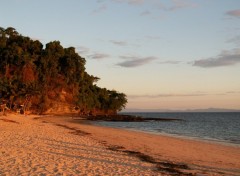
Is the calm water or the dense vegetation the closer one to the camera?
the calm water

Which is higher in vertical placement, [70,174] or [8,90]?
[8,90]

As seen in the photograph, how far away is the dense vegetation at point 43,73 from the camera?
88.9 meters

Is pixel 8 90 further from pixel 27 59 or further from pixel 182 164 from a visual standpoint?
pixel 182 164

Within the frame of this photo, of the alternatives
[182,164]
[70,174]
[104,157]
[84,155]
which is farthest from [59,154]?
[182,164]

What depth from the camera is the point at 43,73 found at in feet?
333

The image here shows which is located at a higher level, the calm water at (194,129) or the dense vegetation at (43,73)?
the dense vegetation at (43,73)

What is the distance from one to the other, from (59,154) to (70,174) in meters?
4.90

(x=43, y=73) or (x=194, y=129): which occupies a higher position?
(x=43, y=73)

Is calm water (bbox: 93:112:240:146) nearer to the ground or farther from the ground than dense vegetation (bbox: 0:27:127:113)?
nearer to the ground

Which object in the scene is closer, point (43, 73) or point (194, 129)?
point (194, 129)

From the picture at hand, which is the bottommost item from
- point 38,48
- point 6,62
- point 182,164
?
point 182,164

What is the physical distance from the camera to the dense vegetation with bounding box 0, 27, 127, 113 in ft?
292

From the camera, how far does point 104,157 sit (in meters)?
17.1

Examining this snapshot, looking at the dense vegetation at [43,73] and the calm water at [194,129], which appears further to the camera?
the dense vegetation at [43,73]
